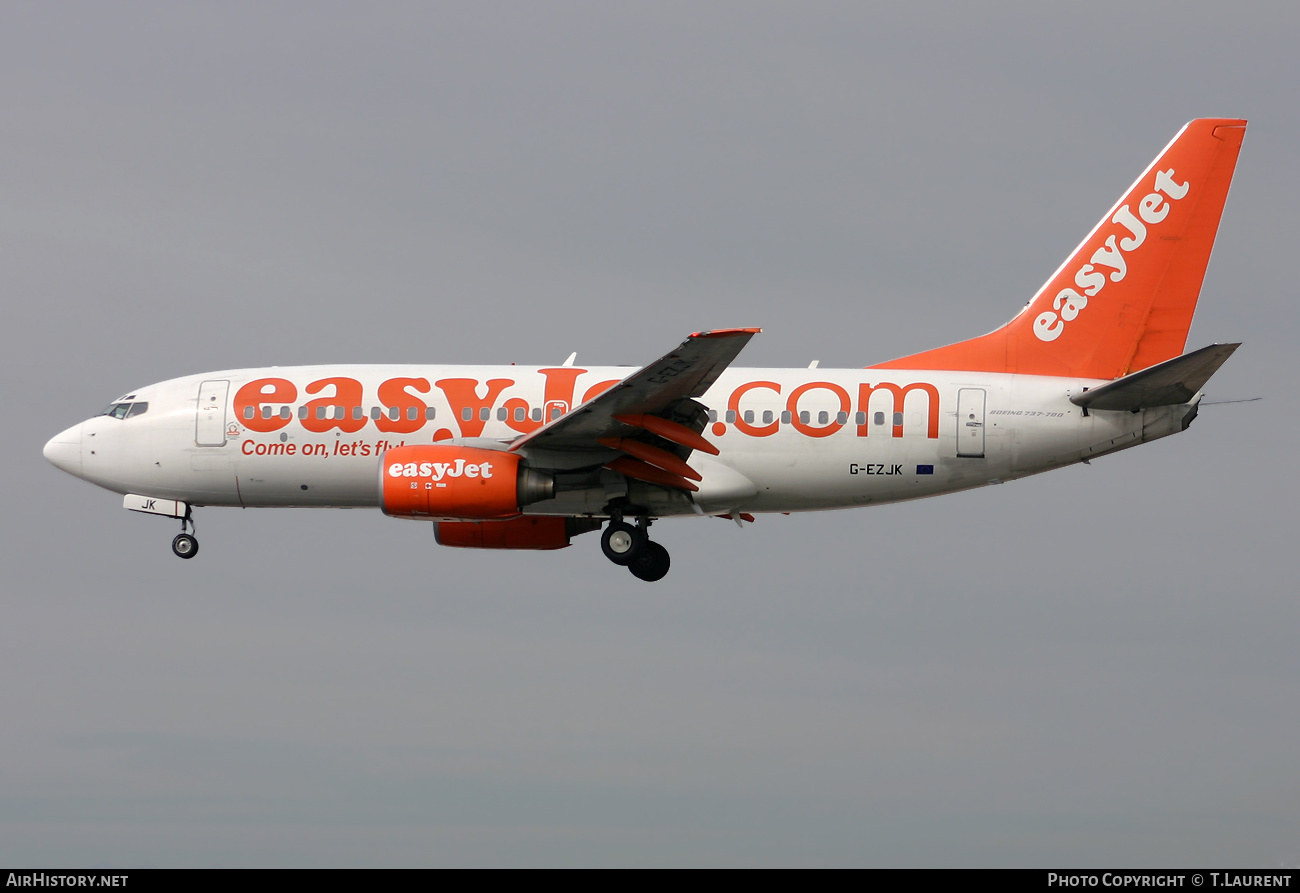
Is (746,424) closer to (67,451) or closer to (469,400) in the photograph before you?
(469,400)

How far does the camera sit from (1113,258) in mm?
37906

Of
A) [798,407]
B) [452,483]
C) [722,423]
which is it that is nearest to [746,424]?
[722,423]

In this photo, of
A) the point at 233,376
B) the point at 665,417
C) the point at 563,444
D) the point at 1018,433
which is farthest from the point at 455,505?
the point at 1018,433

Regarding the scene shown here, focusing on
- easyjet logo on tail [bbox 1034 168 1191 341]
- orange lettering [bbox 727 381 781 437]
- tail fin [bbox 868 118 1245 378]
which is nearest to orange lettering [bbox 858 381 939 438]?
tail fin [bbox 868 118 1245 378]

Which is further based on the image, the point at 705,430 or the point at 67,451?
the point at 67,451

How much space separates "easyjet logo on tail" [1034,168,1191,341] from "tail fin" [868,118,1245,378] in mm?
24

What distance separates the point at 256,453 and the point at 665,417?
1019 cm

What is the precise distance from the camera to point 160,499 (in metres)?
38.7

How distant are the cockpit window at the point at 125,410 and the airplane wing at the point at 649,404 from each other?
10378 mm

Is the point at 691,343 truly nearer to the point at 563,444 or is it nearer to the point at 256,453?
the point at 563,444

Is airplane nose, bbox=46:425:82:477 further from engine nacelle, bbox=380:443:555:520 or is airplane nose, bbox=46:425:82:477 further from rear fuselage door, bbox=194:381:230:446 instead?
engine nacelle, bbox=380:443:555:520

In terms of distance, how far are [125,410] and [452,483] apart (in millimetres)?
10198

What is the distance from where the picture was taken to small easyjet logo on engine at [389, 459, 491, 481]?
3447 cm

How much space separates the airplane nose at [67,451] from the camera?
1549 inches
